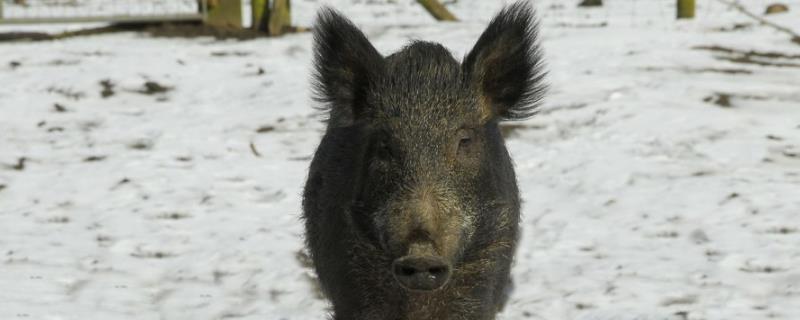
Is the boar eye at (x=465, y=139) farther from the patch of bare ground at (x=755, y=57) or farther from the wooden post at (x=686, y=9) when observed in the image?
the wooden post at (x=686, y=9)

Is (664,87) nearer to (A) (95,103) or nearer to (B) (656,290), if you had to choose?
(B) (656,290)

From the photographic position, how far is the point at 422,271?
11.0 feet

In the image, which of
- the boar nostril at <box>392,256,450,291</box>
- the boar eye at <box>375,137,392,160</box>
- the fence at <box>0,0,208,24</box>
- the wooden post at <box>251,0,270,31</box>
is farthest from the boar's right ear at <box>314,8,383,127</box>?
the fence at <box>0,0,208,24</box>

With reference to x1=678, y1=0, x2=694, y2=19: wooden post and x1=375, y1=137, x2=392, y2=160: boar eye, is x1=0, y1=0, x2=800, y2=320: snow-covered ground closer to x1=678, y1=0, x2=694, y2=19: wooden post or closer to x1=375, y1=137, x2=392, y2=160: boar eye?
x1=678, y1=0, x2=694, y2=19: wooden post

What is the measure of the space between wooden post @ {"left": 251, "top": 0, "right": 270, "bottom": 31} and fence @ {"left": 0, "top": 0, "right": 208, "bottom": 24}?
638mm

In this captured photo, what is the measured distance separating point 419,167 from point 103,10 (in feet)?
47.3

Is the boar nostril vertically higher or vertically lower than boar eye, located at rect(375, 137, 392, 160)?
lower

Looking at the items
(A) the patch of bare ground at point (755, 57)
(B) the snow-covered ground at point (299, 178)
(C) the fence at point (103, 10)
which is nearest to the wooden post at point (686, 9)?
(B) the snow-covered ground at point (299, 178)

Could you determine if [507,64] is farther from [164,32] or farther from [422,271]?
[164,32]

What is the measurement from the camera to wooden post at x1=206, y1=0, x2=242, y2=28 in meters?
14.5

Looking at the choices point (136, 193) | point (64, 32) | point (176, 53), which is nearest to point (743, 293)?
point (136, 193)

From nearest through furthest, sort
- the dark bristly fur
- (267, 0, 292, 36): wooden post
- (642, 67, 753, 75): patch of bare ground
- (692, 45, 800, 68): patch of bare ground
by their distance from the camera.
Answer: the dark bristly fur < (642, 67, 753, 75): patch of bare ground < (692, 45, 800, 68): patch of bare ground < (267, 0, 292, 36): wooden post

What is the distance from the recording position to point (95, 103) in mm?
11016

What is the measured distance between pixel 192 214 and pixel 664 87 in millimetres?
4699
